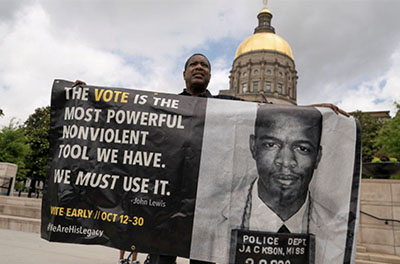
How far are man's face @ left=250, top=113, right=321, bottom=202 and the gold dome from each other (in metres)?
74.5

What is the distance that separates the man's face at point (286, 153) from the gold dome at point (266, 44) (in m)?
74.5

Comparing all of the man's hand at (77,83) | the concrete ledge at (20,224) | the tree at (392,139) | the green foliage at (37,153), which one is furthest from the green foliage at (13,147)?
the tree at (392,139)

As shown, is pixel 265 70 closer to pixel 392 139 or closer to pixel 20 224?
pixel 392 139

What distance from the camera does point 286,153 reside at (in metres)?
2.59

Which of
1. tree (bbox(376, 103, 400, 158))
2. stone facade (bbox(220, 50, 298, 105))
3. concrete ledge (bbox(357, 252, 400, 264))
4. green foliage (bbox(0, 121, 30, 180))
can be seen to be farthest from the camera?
stone facade (bbox(220, 50, 298, 105))

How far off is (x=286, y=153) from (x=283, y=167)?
127 millimetres

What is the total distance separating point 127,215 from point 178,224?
44 cm

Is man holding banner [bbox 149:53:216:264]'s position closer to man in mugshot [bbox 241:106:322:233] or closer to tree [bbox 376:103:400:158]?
man in mugshot [bbox 241:106:322:233]

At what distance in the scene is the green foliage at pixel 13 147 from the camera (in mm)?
24094

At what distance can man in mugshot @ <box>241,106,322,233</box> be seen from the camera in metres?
2.48

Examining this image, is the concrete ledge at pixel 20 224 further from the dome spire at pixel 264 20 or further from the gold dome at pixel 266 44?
the dome spire at pixel 264 20

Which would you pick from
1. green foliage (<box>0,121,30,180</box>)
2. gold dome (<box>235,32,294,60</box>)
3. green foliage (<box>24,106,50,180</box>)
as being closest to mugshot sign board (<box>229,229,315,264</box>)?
green foliage (<box>0,121,30,180</box>)

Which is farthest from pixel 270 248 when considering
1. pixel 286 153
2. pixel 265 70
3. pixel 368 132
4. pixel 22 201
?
pixel 265 70

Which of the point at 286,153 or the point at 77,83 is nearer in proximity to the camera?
the point at 286,153
